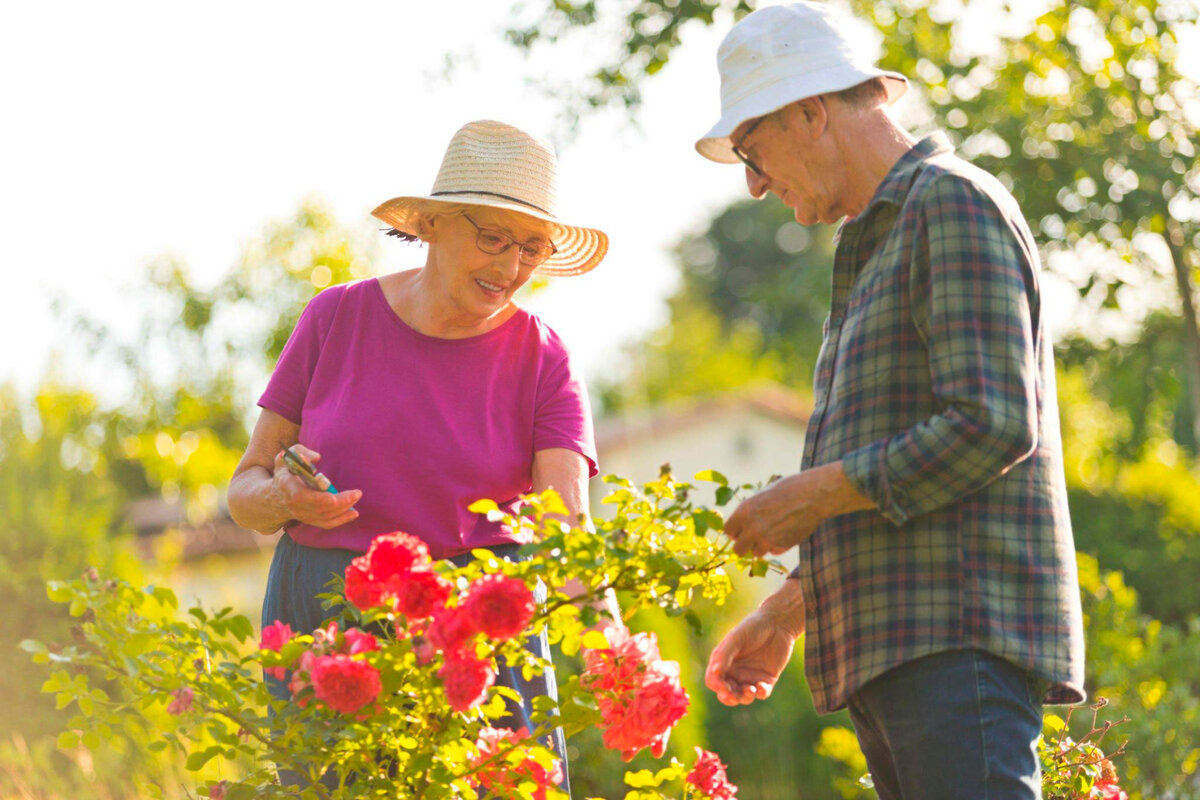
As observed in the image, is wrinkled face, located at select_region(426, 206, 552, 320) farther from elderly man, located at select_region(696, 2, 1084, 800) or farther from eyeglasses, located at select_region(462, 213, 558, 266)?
elderly man, located at select_region(696, 2, 1084, 800)

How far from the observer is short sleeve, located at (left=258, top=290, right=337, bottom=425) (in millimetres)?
2783

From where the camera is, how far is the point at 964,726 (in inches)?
77.5

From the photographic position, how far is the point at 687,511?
7.29 ft

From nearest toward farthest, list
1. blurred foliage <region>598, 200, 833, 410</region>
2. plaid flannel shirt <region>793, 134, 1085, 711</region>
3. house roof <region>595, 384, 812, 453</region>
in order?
plaid flannel shirt <region>793, 134, 1085, 711</region>, house roof <region>595, 384, 812, 453</region>, blurred foliage <region>598, 200, 833, 410</region>

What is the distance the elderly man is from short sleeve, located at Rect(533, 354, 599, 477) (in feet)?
2.09

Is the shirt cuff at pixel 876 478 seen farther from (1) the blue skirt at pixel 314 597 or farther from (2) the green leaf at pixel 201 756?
(2) the green leaf at pixel 201 756

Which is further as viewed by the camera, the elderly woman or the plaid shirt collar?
the elderly woman

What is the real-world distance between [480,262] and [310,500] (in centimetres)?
63

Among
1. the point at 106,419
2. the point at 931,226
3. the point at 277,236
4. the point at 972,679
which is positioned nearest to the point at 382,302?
the point at 931,226

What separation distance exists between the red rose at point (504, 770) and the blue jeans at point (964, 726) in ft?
2.10

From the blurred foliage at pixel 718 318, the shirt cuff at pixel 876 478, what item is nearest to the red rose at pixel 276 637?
the shirt cuff at pixel 876 478

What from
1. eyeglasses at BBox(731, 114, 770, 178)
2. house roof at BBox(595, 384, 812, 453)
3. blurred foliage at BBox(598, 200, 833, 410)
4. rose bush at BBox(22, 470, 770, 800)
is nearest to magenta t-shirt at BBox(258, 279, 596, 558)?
rose bush at BBox(22, 470, 770, 800)

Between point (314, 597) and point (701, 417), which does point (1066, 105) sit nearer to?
point (314, 597)

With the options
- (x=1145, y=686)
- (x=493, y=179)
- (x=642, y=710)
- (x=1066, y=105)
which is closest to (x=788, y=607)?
(x=642, y=710)
